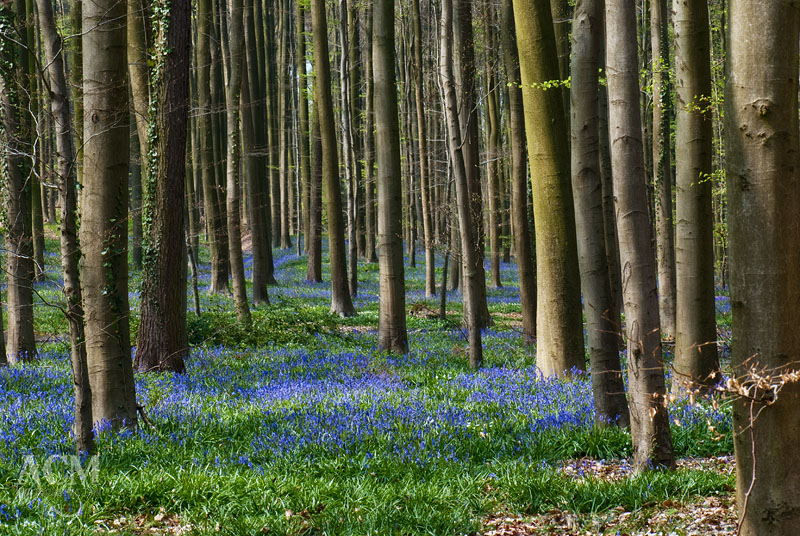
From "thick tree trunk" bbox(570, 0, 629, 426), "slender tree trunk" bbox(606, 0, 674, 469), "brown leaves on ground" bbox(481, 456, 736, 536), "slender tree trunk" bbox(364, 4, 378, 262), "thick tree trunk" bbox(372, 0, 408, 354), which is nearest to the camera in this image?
"brown leaves on ground" bbox(481, 456, 736, 536)

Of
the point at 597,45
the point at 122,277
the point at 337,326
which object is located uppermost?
the point at 597,45

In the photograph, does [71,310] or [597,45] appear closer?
[71,310]

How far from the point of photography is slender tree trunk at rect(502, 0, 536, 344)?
12961 mm

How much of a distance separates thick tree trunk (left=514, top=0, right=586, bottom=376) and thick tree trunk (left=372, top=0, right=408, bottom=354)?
3.75m

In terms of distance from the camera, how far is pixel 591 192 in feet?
19.6

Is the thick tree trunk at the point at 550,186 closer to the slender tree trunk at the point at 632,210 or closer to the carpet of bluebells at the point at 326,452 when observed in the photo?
the carpet of bluebells at the point at 326,452

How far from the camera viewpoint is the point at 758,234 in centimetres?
317

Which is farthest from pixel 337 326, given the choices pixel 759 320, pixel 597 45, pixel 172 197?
pixel 759 320

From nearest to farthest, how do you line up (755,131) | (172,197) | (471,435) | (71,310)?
(755,131)
(71,310)
(471,435)
(172,197)

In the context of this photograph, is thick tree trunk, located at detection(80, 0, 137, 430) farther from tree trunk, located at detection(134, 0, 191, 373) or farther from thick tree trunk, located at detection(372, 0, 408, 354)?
thick tree trunk, located at detection(372, 0, 408, 354)

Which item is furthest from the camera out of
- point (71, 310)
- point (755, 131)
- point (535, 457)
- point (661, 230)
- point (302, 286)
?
point (302, 286)

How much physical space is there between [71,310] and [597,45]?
5.00 meters

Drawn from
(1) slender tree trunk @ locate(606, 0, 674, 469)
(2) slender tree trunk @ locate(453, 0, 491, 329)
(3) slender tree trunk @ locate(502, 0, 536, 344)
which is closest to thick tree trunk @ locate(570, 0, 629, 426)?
(1) slender tree trunk @ locate(606, 0, 674, 469)

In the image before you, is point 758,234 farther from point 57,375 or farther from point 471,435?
point 57,375
